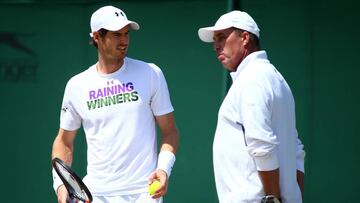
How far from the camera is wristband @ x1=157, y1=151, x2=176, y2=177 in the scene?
4734 millimetres

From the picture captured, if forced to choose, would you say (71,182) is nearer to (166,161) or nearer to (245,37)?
(166,161)

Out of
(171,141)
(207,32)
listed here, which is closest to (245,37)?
(207,32)

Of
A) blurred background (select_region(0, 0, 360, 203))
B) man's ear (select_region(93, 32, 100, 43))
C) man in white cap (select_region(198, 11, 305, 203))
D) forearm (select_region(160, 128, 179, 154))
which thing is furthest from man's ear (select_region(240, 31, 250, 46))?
blurred background (select_region(0, 0, 360, 203))

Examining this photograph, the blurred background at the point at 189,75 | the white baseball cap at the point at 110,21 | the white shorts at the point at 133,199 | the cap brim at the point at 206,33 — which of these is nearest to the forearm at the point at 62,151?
the white shorts at the point at 133,199

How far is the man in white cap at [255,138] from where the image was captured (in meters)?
3.76

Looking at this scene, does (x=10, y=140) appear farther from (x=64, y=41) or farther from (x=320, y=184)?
(x=320, y=184)

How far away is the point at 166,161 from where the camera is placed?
4773mm

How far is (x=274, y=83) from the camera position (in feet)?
12.7

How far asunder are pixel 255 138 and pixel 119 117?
50.7 inches

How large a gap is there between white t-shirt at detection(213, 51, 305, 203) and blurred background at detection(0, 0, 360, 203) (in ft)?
9.93

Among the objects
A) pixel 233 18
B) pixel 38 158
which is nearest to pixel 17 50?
pixel 38 158

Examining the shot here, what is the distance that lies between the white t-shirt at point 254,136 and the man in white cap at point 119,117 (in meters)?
0.86

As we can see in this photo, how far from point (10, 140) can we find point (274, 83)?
4567 millimetres

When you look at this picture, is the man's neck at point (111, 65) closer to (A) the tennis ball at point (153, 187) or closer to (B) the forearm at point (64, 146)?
(B) the forearm at point (64, 146)
